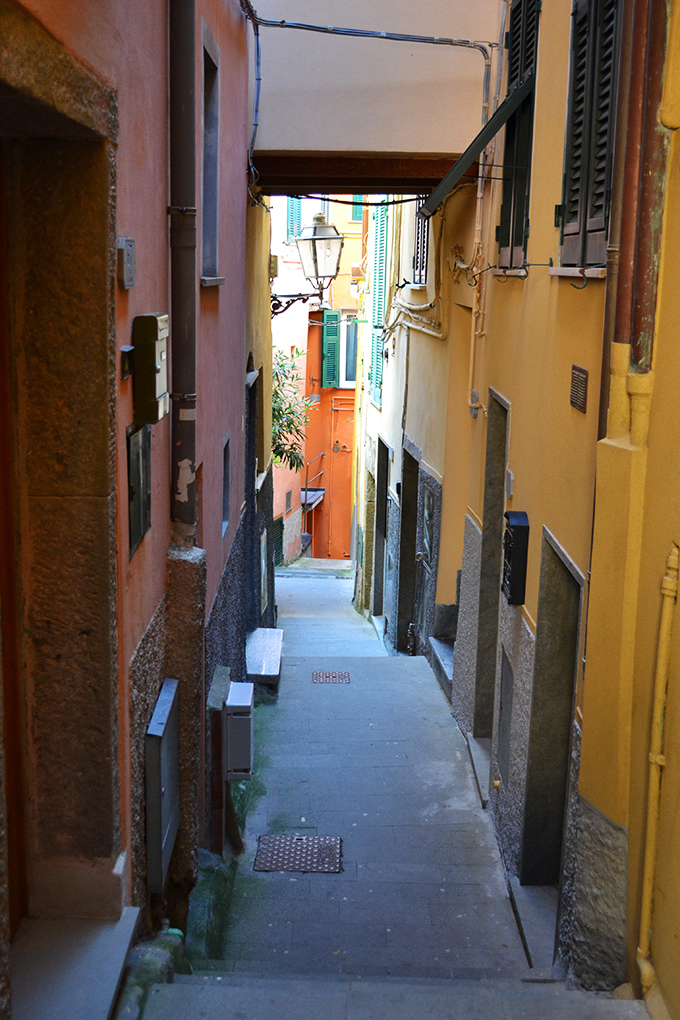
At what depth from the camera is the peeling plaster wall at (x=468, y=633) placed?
8.59 metres

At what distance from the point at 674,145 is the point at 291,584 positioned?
1911 cm

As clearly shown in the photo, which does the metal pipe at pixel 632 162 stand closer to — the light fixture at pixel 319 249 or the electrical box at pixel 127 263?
the electrical box at pixel 127 263

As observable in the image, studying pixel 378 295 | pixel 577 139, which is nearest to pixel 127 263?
pixel 577 139

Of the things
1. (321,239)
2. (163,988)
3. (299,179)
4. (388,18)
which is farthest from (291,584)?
(163,988)

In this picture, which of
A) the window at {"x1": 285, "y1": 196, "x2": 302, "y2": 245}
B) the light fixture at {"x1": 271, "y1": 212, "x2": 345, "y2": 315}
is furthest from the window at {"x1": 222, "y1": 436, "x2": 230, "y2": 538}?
the window at {"x1": 285, "y1": 196, "x2": 302, "y2": 245}

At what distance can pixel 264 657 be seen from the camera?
10.6 metres

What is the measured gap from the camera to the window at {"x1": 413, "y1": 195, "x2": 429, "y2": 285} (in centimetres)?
1143

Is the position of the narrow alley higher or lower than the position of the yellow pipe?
lower

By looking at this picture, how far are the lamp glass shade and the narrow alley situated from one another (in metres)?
5.77

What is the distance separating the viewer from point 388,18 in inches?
319

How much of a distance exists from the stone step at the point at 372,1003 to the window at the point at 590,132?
10.5ft

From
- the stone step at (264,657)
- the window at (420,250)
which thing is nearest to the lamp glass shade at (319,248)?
the window at (420,250)

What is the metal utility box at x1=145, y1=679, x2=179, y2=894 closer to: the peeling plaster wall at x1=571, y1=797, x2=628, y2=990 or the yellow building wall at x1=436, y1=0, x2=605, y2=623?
the peeling plaster wall at x1=571, y1=797, x2=628, y2=990

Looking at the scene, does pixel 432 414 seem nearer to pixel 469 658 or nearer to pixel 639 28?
pixel 469 658
